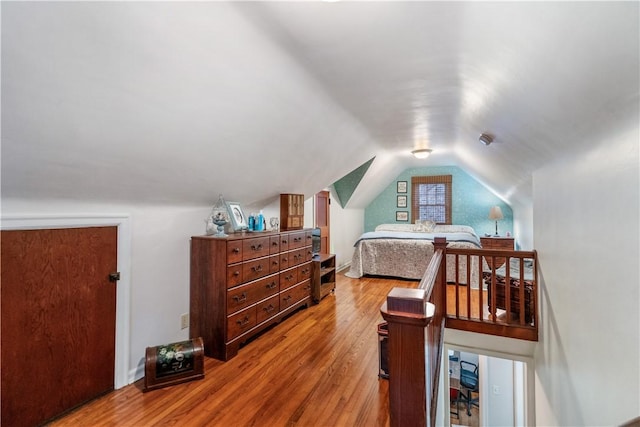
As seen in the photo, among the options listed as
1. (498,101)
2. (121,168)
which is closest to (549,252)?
(498,101)

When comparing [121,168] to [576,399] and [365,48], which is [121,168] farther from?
[576,399]

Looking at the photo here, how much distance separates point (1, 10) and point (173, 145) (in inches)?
39.1

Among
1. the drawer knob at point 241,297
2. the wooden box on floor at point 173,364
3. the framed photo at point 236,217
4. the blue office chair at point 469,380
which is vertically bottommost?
the blue office chair at point 469,380

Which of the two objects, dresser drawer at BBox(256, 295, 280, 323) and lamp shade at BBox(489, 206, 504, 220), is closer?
dresser drawer at BBox(256, 295, 280, 323)

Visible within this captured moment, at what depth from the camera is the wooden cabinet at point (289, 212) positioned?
3.78 metres

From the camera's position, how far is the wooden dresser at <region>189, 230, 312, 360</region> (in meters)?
2.53

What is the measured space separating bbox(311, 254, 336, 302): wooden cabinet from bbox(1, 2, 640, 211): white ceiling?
6.68 feet

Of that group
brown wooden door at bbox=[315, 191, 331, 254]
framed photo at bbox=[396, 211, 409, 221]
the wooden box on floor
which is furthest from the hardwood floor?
framed photo at bbox=[396, 211, 409, 221]

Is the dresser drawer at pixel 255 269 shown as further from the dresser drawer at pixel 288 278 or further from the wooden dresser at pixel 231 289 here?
the dresser drawer at pixel 288 278

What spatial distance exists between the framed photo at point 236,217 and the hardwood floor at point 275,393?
1.13m

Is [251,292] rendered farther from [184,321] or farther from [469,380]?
[469,380]

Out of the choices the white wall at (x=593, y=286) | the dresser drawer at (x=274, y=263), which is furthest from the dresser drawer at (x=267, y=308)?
the white wall at (x=593, y=286)

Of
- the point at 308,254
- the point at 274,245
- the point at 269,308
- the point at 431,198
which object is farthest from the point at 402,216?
the point at 269,308

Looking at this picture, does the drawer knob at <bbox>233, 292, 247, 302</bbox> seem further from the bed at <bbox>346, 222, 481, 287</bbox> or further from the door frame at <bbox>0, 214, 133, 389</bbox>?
the bed at <bbox>346, 222, 481, 287</bbox>
